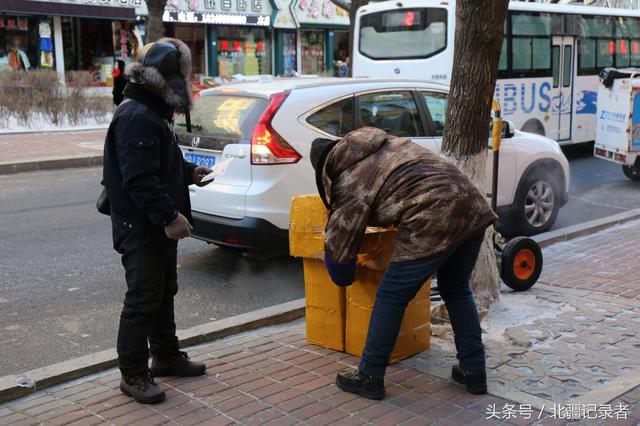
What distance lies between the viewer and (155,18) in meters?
16.1

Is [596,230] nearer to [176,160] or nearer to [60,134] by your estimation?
[176,160]

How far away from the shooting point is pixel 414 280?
3721 millimetres

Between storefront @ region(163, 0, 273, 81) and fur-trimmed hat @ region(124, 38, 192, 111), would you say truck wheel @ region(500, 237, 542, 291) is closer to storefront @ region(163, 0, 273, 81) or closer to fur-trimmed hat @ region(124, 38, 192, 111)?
fur-trimmed hat @ region(124, 38, 192, 111)

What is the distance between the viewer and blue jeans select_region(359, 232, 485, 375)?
3730mm

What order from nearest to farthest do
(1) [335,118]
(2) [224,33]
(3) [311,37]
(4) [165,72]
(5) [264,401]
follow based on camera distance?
(4) [165,72] < (5) [264,401] < (1) [335,118] < (2) [224,33] < (3) [311,37]

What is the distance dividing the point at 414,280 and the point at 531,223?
16.2ft

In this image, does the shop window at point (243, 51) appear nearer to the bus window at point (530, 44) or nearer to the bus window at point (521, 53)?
the bus window at point (530, 44)

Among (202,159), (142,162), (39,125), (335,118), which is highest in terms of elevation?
(335,118)

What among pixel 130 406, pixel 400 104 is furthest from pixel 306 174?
pixel 130 406

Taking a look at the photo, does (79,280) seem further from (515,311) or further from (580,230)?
(580,230)

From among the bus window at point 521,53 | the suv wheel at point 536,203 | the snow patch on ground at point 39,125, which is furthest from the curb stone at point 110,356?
the snow patch on ground at point 39,125

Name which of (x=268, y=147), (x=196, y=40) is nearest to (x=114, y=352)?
(x=268, y=147)

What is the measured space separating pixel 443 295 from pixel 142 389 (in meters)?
1.69

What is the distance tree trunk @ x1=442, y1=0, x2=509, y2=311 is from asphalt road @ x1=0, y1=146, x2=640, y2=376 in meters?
1.92
